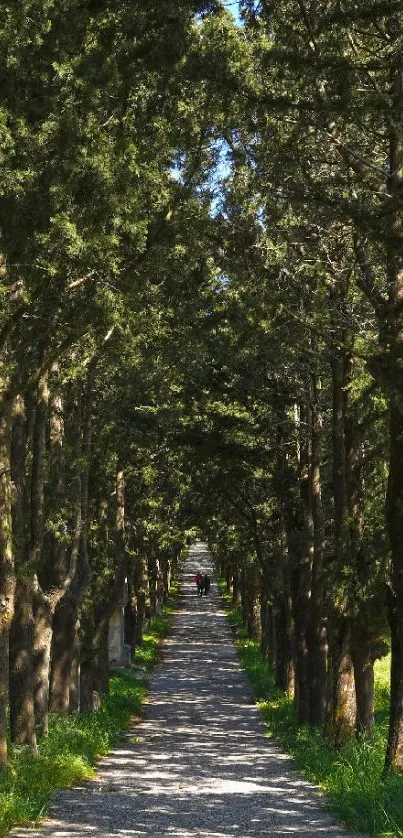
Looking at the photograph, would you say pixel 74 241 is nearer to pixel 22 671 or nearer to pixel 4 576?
pixel 4 576

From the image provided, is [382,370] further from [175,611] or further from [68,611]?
[175,611]

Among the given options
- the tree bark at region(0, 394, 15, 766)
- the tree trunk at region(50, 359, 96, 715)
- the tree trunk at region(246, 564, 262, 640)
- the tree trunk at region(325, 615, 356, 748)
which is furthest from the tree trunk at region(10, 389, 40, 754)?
the tree trunk at region(246, 564, 262, 640)

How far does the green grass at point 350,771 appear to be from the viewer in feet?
35.2

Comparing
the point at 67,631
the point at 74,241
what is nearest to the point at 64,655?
the point at 67,631

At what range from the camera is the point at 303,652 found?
2458 cm

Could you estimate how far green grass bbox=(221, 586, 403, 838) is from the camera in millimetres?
10727

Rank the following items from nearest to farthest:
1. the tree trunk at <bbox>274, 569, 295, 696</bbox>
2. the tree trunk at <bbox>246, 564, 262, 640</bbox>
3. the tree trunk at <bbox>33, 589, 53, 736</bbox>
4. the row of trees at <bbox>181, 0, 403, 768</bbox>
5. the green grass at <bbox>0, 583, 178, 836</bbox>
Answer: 1. the green grass at <bbox>0, 583, 178, 836</bbox>
2. the row of trees at <bbox>181, 0, 403, 768</bbox>
3. the tree trunk at <bbox>33, 589, 53, 736</bbox>
4. the tree trunk at <bbox>274, 569, 295, 696</bbox>
5. the tree trunk at <bbox>246, 564, 262, 640</bbox>

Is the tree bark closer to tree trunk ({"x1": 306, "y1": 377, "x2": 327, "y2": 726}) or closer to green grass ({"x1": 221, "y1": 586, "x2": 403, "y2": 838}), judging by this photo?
green grass ({"x1": 221, "y1": 586, "x2": 403, "y2": 838})

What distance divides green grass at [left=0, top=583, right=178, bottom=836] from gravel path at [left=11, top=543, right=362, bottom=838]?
0.64 feet

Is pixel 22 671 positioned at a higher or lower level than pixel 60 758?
higher

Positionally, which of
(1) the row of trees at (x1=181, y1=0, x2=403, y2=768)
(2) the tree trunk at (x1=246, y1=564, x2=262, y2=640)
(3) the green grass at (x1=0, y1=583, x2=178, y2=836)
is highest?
(1) the row of trees at (x1=181, y1=0, x2=403, y2=768)

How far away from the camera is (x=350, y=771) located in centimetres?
1424

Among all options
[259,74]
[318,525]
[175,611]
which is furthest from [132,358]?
[175,611]

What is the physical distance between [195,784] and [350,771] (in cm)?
234
